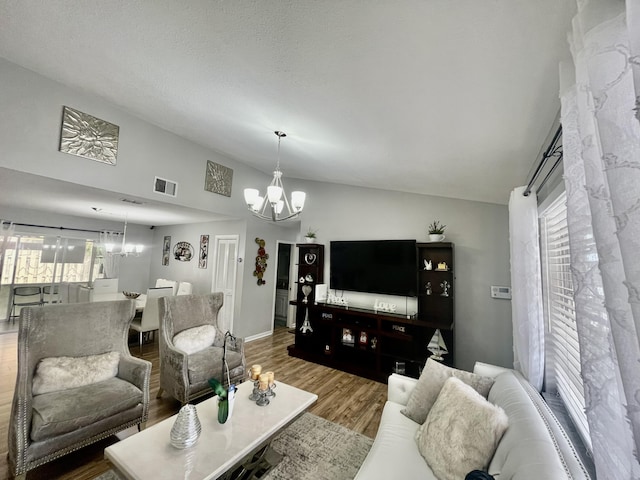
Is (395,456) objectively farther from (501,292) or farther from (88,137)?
(88,137)

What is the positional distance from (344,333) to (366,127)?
305cm

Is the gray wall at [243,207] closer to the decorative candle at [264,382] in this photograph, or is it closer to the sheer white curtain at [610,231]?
the decorative candle at [264,382]

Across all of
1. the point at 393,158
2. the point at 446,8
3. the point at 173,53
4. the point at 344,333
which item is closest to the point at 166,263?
the point at 344,333

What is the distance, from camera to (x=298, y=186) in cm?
518

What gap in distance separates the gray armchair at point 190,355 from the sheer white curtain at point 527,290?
2431 millimetres

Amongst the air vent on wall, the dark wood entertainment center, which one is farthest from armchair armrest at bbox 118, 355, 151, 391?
the dark wood entertainment center

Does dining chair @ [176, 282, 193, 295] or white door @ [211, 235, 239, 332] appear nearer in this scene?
white door @ [211, 235, 239, 332]

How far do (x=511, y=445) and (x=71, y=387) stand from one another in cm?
297

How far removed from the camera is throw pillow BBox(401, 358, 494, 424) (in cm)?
184

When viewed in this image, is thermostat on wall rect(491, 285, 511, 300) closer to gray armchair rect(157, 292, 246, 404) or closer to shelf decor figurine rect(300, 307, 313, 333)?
shelf decor figurine rect(300, 307, 313, 333)

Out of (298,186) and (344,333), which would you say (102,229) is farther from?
(344,333)

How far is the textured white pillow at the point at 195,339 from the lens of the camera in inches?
110

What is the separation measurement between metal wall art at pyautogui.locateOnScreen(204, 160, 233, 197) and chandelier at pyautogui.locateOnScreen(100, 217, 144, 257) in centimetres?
318

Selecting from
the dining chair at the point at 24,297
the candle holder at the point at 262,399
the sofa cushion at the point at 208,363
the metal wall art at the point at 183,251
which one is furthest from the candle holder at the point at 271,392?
the dining chair at the point at 24,297
